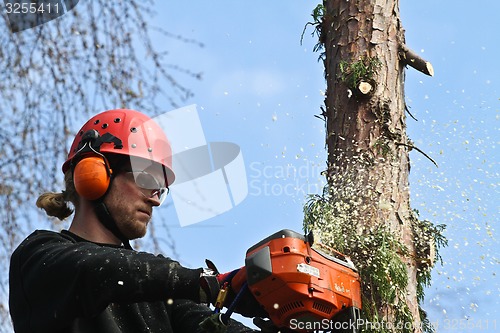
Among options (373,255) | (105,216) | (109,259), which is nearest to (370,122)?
(373,255)

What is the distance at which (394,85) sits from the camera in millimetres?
4441

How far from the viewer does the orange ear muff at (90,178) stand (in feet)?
11.0

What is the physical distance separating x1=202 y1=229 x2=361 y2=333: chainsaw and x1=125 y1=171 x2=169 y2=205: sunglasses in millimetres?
832

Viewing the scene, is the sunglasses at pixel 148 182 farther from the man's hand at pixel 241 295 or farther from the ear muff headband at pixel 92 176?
the man's hand at pixel 241 295

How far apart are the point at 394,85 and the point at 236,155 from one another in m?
1.01

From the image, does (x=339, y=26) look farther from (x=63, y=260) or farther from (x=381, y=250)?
(x=63, y=260)

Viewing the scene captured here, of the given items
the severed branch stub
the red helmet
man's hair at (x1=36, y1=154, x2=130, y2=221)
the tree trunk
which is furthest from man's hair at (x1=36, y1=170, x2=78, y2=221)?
the severed branch stub

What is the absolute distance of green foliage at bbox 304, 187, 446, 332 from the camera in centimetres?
388

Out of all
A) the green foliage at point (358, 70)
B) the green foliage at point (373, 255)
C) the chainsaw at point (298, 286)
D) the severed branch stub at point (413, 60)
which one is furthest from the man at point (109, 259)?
the severed branch stub at point (413, 60)

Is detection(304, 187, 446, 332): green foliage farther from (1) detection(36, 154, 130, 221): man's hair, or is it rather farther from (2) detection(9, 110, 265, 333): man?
(1) detection(36, 154, 130, 221): man's hair

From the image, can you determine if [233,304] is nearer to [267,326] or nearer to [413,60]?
[267,326]

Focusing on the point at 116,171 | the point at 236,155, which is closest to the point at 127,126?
the point at 116,171

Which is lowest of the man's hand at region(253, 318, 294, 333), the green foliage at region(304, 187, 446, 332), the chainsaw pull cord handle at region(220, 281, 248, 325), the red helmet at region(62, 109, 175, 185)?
the man's hand at region(253, 318, 294, 333)

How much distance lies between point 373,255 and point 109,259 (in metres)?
1.52
